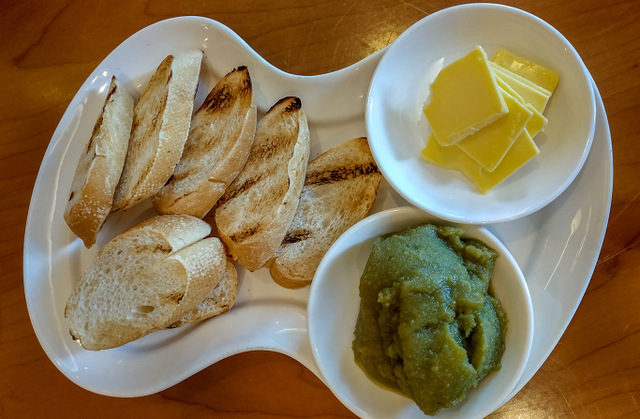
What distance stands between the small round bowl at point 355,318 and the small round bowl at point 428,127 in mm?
105

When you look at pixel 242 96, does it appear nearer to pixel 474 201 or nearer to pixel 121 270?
pixel 121 270

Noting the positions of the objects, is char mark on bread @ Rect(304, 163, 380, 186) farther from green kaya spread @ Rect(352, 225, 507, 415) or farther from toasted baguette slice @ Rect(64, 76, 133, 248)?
toasted baguette slice @ Rect(64, 76, 133, 248)

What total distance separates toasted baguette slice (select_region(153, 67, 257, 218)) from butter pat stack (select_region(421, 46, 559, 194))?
0.66 metres

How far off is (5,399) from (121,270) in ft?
2.82

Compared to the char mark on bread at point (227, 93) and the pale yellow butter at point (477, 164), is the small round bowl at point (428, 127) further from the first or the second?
the char mark on bread at point (227, 93)

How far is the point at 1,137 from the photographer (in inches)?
77.9

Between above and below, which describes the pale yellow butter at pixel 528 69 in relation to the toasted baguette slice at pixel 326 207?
above

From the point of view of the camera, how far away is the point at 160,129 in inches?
63.9

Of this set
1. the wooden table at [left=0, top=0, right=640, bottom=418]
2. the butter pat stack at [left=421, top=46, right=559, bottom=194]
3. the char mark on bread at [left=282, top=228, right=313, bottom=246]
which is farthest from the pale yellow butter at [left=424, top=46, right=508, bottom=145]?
the char mark on bread at [left=282, top=228, right=313, bottom=246]

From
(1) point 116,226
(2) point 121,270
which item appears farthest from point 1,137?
(2) point 121,270

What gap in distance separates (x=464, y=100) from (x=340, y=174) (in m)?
0.51

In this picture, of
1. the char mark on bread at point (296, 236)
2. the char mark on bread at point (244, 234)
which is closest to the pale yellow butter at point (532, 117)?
the char mark on bread at point (296, 236)

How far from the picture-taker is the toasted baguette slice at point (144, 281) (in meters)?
1.59

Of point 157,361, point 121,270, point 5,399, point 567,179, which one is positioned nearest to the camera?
point 567,179
